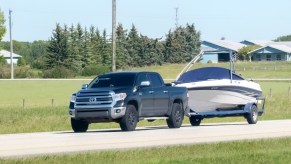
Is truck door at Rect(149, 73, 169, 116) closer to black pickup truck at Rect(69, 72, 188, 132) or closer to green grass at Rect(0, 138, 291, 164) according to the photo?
black pickup truck at Rect(69, 72, 188, 132)

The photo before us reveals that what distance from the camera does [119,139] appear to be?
2323 cm

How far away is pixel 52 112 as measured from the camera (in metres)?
44.8

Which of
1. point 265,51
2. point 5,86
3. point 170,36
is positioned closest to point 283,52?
point 265,51

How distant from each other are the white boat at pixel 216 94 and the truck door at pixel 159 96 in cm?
205

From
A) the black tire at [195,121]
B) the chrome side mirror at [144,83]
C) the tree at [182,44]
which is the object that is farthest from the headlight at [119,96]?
the tree at [182,44]

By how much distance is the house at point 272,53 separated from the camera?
181000mm

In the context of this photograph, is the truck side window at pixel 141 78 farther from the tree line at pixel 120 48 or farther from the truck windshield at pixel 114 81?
the tree line at pixel 120 48

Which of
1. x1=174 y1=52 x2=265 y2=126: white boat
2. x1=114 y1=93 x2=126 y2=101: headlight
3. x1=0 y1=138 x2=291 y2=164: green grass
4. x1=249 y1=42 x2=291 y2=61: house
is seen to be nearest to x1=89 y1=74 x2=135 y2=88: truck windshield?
x1=114 y1=93 x2=126 y2=101: headlight

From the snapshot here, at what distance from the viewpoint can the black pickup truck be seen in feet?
85.3

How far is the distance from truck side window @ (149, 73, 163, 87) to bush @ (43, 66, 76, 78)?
96.9m

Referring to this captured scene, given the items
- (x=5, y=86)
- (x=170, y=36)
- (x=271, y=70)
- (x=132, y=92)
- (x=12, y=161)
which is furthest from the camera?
(x=170, y=36)

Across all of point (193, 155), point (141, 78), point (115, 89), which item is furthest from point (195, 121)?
point (193, 155)

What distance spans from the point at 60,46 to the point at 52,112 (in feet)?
302

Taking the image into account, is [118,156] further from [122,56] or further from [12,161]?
[122,56]
